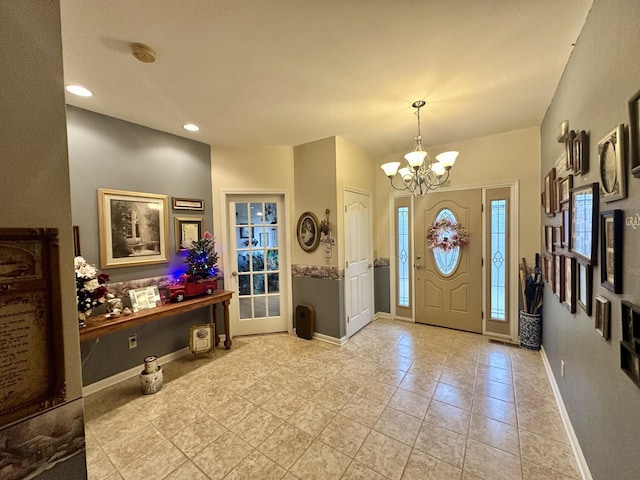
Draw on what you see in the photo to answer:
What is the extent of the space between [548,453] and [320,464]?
1458 mm

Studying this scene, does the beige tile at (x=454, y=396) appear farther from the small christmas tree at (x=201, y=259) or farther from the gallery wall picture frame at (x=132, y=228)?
the gallery wall picture frame at (x=132, y=228)

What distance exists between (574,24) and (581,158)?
2.55 feet

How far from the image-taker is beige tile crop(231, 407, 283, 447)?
1.85 meters

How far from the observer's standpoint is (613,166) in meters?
1.14

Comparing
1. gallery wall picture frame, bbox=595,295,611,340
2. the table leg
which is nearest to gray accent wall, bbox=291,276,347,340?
the table leg

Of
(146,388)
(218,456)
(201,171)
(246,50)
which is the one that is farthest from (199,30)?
(146,388)

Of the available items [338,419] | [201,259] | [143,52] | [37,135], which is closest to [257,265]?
[201,259]

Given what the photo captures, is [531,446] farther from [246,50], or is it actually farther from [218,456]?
[246,50]

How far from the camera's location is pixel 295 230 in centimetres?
370

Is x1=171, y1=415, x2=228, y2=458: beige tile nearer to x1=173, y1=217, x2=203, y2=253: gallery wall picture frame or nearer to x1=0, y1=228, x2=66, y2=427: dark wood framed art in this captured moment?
x1=0, y1=228, x2=66, y2=427: dark wood framed art

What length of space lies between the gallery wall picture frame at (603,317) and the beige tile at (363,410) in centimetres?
152

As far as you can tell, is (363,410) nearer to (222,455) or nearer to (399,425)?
(399,425)

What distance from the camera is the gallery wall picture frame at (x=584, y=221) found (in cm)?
135

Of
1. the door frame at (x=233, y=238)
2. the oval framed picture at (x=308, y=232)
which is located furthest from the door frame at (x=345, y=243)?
the door frame at (x=233, y=238)
